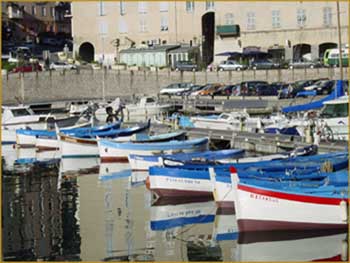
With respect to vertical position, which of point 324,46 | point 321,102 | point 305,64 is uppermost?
point 324,46

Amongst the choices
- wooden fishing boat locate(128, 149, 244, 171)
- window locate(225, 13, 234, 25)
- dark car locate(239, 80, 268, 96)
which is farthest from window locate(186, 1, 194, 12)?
wooden fishing boat locate(128, 149, 244, 171)

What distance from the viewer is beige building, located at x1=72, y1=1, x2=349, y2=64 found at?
67.8m

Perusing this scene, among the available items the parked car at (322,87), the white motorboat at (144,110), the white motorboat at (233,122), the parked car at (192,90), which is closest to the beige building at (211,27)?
the parked car at (192,90)

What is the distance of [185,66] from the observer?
2638 inches

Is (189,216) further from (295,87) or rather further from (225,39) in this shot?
(225,39)

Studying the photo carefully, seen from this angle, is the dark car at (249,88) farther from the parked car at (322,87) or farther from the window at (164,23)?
the window at (164,23)

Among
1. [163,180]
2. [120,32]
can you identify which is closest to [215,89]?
[120,32]

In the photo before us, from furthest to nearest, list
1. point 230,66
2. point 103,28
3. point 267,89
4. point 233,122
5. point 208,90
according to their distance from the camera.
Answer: point 103,28, point 230,66, point 208,90, point 267,89, point 233,122

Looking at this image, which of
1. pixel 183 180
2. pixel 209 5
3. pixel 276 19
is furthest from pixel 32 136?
pixel 209 5

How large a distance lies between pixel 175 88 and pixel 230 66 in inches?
224

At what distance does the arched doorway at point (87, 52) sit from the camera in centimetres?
8056

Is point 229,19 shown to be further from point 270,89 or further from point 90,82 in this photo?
point 270,89

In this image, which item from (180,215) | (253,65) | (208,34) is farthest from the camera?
(208,34)

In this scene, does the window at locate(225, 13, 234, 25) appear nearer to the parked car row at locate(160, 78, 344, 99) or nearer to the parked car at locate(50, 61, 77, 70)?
the parked car row at locate(160, 78, 344, 99)
